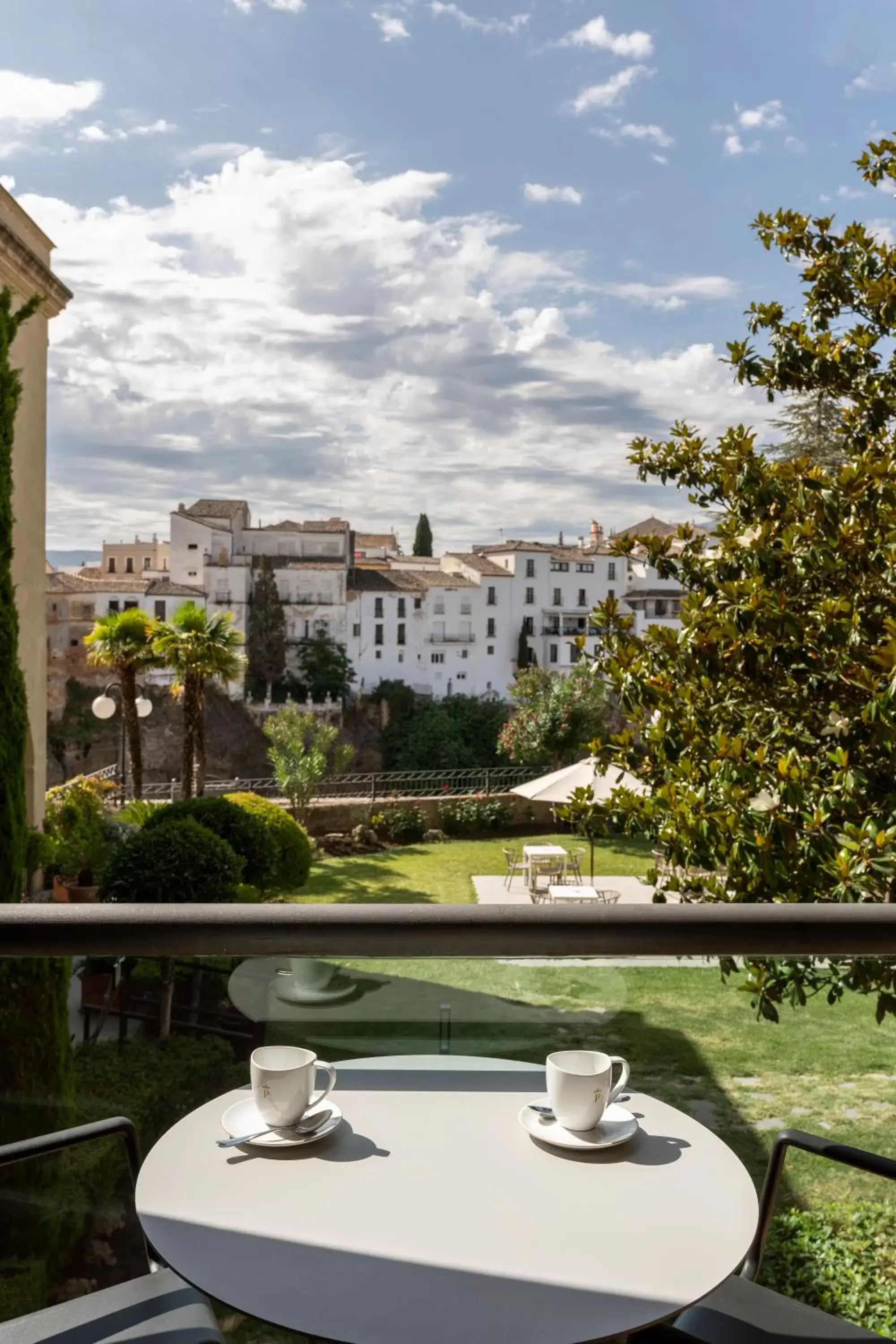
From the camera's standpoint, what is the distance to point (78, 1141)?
1237 mm

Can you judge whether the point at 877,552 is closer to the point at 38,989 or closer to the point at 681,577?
the point at 681,577

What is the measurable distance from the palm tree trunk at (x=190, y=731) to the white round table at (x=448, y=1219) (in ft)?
61.3

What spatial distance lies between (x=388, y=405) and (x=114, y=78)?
85.3 ft

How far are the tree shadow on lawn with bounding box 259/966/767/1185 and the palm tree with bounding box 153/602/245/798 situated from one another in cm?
1837

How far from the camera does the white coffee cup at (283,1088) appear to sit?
3.72 ft

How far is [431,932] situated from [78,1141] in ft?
1.54

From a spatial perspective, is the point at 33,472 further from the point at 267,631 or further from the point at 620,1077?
the point at 267,631

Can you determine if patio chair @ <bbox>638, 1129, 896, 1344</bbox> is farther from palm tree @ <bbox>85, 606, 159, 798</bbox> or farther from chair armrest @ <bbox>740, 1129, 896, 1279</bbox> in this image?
palm tree @ <bbox>85, 606, 159, 798</bbox>

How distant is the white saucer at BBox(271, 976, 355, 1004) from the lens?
1252mm

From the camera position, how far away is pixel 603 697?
2875 cm

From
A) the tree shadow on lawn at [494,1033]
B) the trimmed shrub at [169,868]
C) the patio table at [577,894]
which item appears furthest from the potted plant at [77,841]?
the tree shadow on lawn at [494,1033]

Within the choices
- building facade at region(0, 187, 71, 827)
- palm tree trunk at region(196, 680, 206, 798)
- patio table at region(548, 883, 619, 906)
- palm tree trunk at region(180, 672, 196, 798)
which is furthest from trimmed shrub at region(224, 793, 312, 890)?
palm tree trunk at region(196, 680, 206, 798)

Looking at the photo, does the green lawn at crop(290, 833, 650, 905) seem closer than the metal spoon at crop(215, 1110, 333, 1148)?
No

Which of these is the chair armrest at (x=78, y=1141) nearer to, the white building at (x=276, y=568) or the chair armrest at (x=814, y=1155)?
the chair armrest at (x=814, y=1155)
